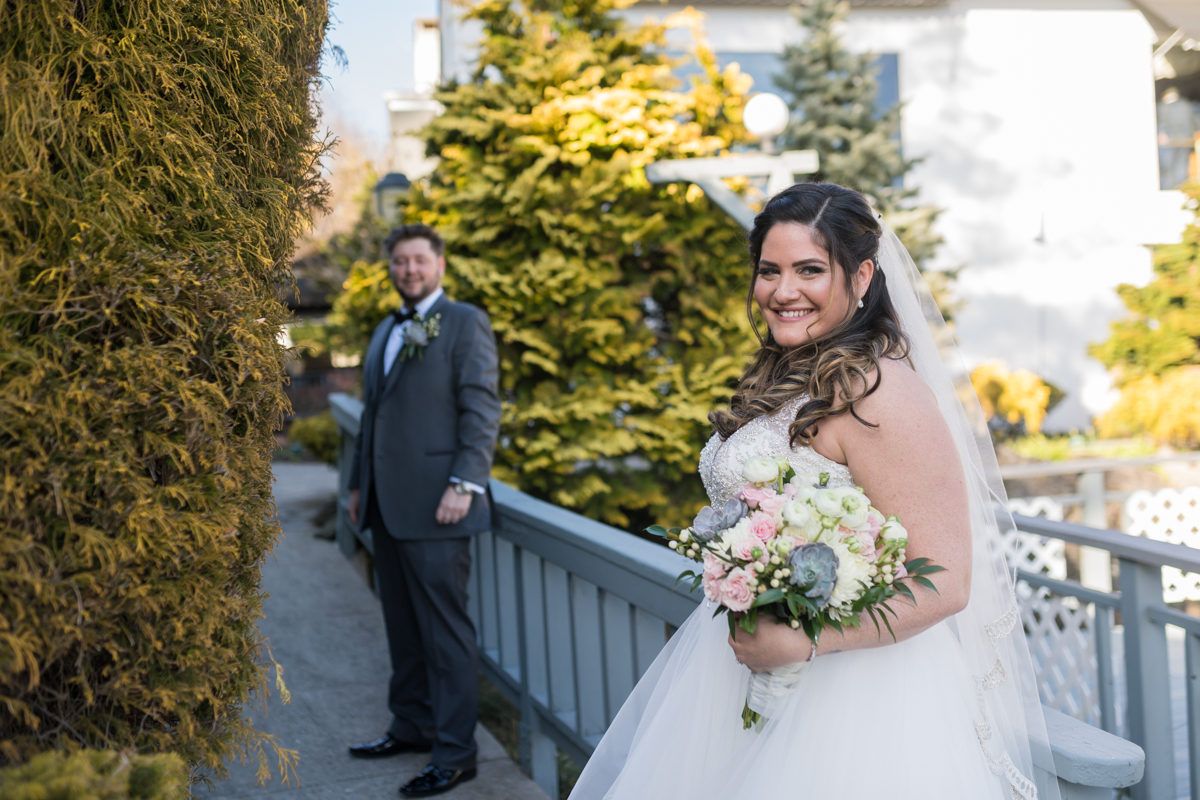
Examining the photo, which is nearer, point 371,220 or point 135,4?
point 135,4

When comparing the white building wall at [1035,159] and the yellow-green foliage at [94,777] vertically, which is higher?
the white building wall at [1035,159]

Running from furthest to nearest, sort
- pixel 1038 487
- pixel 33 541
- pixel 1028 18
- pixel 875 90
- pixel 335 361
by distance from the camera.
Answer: pixel 335 361 < pixel 1028 18 < pixel 875 90 < pixel 1038 487 < pixel 33 541

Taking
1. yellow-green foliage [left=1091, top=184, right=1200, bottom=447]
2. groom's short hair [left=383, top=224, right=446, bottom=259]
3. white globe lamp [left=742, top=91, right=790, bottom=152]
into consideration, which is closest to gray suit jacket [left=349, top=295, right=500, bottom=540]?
groom's short hair [left=383, top=224, right=446, bottom=259]

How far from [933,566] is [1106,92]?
14309 millimetres

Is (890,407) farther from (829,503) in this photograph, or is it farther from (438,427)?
(438,427)

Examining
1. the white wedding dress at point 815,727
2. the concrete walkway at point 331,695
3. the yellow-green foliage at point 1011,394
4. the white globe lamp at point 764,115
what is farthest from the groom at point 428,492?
the yellow-green foliage at point 1011,394

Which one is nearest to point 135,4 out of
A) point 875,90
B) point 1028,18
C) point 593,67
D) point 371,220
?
point 593,67

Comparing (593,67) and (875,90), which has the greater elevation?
(875,90)

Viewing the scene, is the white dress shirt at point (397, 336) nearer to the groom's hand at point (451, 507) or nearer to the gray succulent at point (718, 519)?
the groom's hand at point (451, 507)

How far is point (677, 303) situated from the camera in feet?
20.4

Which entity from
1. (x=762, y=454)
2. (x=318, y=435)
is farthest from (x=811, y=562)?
(x=318, y=435)

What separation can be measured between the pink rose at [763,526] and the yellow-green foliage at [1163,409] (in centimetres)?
1066

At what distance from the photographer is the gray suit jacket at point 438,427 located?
11.2 ft

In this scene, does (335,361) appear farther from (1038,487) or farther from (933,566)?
(933,566)
